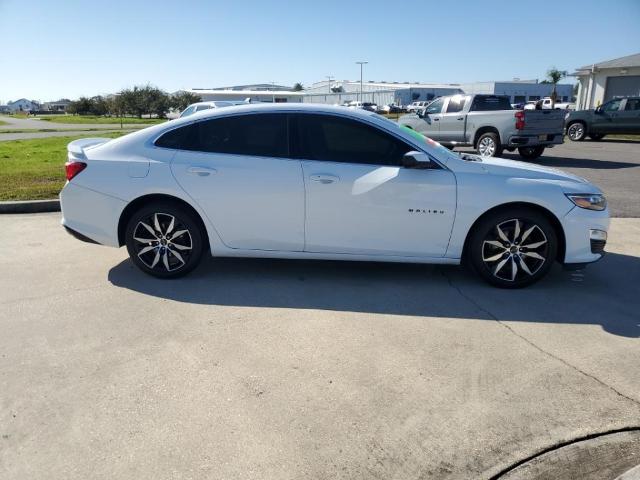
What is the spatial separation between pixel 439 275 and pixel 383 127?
5.16ft

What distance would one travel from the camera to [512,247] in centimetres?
461

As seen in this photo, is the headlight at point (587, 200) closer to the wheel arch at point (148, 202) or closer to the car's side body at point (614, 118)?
the wheel arch at point (148, 202)

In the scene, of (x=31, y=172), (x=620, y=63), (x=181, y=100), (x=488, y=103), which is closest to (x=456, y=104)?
(x=488, y=103)

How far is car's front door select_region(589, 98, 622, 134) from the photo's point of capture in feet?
68.3

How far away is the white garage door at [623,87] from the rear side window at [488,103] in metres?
18.5

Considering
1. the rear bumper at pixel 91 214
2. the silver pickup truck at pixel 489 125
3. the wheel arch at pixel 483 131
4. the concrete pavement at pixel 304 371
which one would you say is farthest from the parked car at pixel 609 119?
the rear bumper at pixel 91 214

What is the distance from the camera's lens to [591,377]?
325 cm

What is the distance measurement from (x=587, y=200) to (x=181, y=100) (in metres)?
71.3

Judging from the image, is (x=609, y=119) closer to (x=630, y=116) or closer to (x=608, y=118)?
(x=608, y=118)

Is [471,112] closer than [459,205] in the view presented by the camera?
No

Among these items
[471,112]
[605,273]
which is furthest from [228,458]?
[471,112]

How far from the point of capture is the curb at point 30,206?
7551 millimetres

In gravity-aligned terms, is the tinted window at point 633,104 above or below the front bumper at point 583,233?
above

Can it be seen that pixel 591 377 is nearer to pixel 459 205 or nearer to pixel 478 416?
pixel 478 416
